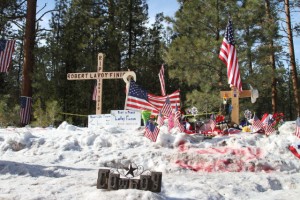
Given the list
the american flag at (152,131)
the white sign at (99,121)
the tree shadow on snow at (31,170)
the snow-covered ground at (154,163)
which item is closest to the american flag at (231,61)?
the snow-covered ground at (154,163)

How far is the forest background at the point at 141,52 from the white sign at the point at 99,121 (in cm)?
273

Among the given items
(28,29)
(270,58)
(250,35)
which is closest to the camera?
(250,35)

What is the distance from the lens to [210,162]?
293 inches

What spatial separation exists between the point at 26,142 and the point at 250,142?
5200 millimetres

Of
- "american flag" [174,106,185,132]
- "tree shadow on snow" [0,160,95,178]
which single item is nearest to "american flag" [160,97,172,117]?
"american flag" [174,106,185,132]

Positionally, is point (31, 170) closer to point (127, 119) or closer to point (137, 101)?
point (127, 119)

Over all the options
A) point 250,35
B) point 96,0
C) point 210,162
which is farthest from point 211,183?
point 96,0

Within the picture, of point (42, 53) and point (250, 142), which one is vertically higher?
point (42, 53)

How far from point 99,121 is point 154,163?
4.06 meters

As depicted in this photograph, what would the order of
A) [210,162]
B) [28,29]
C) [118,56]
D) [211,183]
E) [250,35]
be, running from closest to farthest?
[211,183] → [210,162] → [250,35] → [28,29] → [118,56]

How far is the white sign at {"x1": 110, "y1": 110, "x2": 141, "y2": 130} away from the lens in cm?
1059

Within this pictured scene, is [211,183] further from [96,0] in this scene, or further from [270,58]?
[96,0]

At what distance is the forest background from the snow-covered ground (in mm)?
5168

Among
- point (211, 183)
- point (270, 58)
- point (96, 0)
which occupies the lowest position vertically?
point (211, 183)
